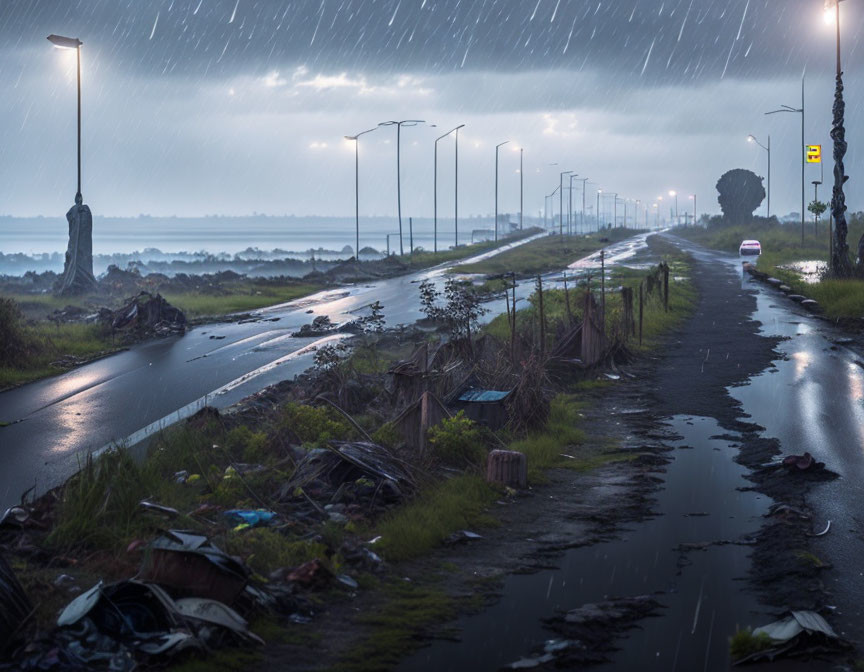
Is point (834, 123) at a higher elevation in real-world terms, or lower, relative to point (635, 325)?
higher

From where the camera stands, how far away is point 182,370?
65.1 ft

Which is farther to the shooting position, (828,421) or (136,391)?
(136,391)

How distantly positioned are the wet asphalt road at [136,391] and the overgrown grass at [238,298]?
440 cm

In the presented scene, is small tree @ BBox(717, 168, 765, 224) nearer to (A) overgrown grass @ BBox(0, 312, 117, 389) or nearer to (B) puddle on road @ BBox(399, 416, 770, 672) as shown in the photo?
(A) overgrown grass @ BBox(0, 312, 117, 389)

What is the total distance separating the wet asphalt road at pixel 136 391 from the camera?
12.2m

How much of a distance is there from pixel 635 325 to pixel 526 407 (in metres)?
12.1

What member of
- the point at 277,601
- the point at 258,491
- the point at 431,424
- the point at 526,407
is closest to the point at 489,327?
the point at 526,407

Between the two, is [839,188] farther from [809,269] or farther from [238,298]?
[238,298]

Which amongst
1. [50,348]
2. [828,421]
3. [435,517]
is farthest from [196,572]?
[50,348]

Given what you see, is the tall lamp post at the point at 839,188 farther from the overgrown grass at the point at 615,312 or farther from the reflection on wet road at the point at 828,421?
the reflection on wet road at the point at 828,421

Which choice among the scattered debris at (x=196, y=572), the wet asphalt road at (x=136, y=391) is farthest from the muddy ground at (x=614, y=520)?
the wet asphalt road at (x=136, y=391)

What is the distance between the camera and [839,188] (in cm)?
3678

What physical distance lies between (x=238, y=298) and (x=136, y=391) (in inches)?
868

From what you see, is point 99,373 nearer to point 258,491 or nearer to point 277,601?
point 258,491
